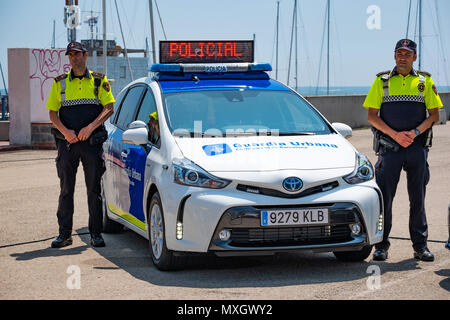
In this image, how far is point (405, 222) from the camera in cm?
960

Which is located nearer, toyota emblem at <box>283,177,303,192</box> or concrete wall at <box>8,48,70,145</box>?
toyota emblem at <box>283,177,303,192</box>

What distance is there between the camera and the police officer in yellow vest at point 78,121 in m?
8.33

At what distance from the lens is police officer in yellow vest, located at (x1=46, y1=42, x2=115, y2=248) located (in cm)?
833

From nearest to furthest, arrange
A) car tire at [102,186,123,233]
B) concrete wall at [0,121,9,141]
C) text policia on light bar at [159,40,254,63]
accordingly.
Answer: text policia on light bar at [159,40,254,63], car tire at [102,186,123,233], concrete wall at [0,121,9,141]

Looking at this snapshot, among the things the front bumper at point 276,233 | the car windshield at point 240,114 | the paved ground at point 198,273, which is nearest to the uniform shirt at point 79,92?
the car windshield at point 240,114

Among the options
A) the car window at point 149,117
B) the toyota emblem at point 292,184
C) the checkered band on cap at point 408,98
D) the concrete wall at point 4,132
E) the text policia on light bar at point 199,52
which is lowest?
the concrete wall at point 4,132

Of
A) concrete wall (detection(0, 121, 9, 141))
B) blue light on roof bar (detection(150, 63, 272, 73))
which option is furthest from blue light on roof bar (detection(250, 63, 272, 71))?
concrete wall (detection(0, 121, 9, 141))

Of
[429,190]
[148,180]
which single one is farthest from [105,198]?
[429,190]

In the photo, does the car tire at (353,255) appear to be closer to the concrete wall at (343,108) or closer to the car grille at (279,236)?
the car grille at (279,236)

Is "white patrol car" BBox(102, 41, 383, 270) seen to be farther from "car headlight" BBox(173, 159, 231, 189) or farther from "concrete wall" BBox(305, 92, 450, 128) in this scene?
"concrete wall" BBox(305, 92, 450, 128)

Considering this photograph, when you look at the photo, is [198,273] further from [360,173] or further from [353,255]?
[360,173]

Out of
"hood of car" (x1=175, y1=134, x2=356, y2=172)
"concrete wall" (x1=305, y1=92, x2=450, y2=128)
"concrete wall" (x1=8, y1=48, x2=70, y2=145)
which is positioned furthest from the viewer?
"concrete wall" (x1=305, y1=92, x2=450, y2=128)

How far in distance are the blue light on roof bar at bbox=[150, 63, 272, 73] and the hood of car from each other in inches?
50.2

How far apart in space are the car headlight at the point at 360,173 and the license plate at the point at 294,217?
38 cm
